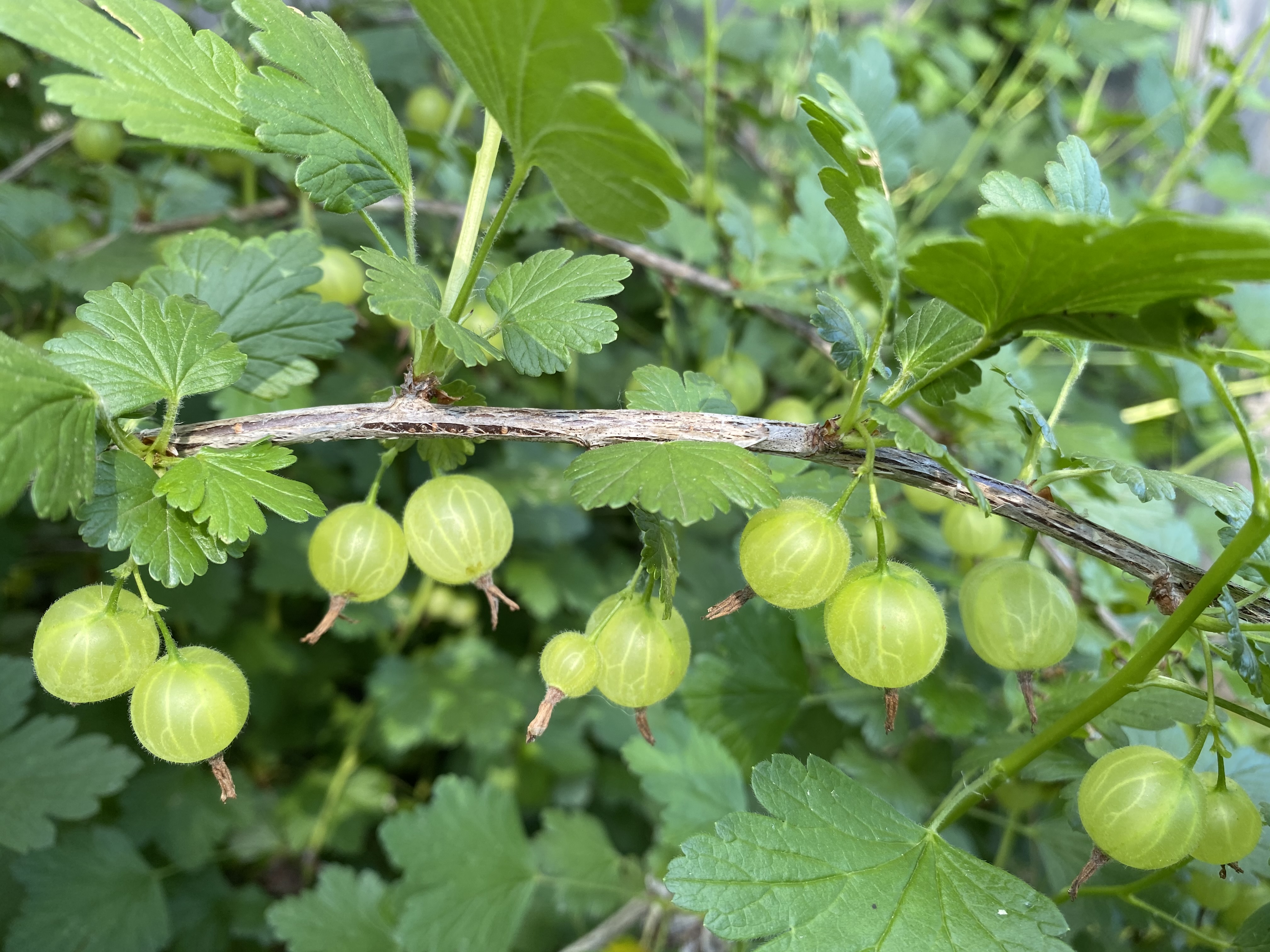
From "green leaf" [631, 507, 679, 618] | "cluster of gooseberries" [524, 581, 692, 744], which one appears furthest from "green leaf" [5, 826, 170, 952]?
"green leaf" [631, 507, 679, 618]

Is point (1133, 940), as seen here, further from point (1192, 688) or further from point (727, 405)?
point (727, 405)

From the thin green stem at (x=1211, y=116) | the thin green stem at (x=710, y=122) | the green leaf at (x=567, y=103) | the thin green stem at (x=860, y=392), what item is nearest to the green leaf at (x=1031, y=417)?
the thin green stem at (x=860, y=392)

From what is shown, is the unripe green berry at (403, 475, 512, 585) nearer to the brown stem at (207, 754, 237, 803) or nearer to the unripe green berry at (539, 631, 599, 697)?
the unripe green berry at (539, 631, 599, 697)

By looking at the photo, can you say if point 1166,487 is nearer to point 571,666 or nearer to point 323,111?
point 571,666

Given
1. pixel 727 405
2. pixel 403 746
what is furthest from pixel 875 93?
pixel 403 746

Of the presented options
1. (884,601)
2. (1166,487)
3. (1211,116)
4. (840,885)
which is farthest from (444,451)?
(1211,116)

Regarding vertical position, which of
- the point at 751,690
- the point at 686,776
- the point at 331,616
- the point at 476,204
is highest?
the point at 476,204
